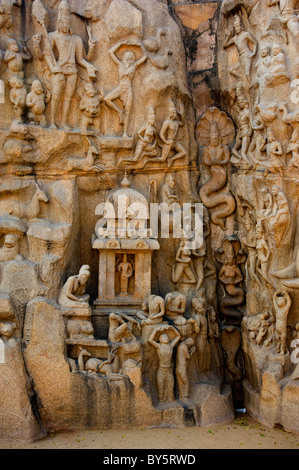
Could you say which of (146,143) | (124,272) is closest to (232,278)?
(124,272)

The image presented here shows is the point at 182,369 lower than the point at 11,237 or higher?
lower

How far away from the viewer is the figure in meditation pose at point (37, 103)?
11039mm

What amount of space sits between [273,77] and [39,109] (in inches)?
187

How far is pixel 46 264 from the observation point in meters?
10.6

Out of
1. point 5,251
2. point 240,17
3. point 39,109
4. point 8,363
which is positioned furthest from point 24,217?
point 240,17

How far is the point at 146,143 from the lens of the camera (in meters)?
11.5

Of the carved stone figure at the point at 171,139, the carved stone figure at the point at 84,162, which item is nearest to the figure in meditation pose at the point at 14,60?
the carved stone figure at the point at 84,162

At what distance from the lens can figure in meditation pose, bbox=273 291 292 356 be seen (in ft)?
34.0

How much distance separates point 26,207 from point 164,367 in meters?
4.29

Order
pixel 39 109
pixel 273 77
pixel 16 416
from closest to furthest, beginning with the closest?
1. pixel 16 416
2. pixel 273 77
3. pixel 39 109

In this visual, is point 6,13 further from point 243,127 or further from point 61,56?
point 243,127

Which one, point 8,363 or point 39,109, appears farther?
point 39,109

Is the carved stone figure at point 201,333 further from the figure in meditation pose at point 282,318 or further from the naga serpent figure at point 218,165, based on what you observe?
the naga serpent figure at point 218,165

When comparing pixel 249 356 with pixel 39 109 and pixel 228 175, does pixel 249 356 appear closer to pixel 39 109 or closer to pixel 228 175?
pixel 228 175
